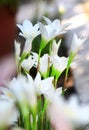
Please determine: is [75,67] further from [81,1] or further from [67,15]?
[81,1]

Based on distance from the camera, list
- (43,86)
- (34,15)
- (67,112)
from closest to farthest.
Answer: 1. (67,112)
2. (43,86)
3. (34,15)

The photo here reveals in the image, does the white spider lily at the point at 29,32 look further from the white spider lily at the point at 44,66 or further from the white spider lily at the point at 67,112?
the white spider lily at the point at 67,112

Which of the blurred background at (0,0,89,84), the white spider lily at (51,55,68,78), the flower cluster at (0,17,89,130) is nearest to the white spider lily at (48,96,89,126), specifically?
the flower cluster at (0,17,89,130)

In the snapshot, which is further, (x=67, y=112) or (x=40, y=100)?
(x=40, y=100)

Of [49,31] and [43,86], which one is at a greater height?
[49,31]

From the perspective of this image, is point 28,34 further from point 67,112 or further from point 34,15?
point 34,15

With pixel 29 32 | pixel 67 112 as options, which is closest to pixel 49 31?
pixel 29 32

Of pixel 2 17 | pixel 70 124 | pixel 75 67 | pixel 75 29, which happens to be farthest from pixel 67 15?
pixel 70 124
